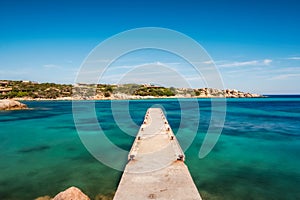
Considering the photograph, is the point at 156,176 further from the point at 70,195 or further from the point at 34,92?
the point at 34,92

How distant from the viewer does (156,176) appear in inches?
359

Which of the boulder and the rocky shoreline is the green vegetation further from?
the boulder

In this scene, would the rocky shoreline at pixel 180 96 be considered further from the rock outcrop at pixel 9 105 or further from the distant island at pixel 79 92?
the rock outcrop at pixel 9 105

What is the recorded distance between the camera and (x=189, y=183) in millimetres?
8406

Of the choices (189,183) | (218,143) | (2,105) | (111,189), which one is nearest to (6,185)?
(111,189)

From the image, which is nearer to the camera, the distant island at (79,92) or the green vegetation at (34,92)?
the green vegetation at (34,92)

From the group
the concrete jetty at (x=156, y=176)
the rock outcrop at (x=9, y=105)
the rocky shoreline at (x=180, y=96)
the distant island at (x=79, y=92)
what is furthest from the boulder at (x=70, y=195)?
the rocky shoreline at (x=180, y=96)

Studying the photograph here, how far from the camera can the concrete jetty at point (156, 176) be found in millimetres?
7605

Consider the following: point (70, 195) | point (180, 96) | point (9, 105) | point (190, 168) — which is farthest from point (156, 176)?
point (180, 96)

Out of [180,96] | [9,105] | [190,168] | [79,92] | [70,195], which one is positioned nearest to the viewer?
[70,195]

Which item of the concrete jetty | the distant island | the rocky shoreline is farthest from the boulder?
the rocky shoreline

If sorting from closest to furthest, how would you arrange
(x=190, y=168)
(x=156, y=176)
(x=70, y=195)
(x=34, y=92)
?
(x=70, y=195) < (x=156, y=176) < (x=190, y=168) < (x=34, y=92)

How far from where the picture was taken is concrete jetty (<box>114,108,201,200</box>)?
761cm

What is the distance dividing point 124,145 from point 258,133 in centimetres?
1517
